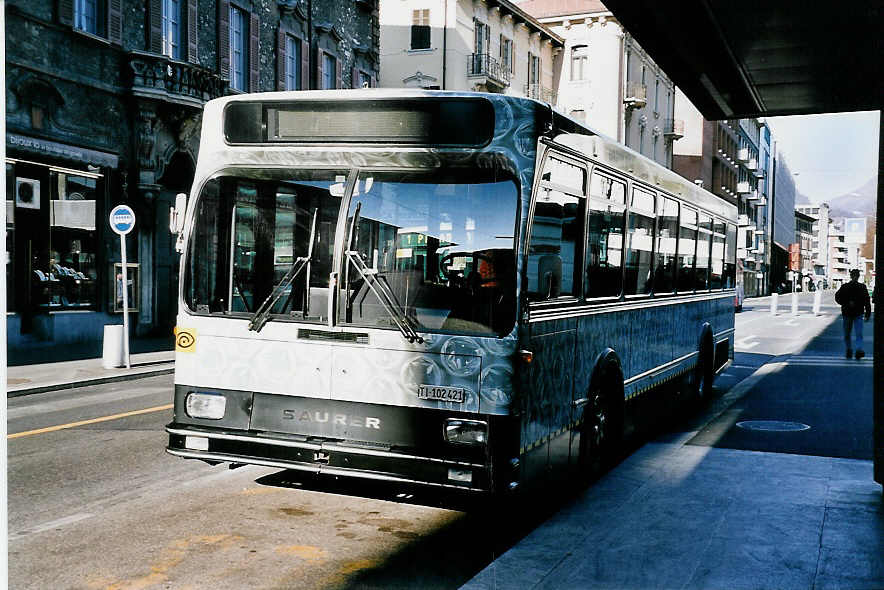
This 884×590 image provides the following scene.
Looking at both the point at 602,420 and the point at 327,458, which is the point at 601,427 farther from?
the point at 327,458

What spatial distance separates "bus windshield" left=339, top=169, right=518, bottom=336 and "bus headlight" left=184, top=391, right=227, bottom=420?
111 centimetres

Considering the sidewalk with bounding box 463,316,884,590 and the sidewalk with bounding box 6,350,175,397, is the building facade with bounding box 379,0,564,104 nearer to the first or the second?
the sidewalk with bounding box 6,350,175,397

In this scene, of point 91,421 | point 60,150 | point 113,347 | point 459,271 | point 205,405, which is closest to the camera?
point 459,271

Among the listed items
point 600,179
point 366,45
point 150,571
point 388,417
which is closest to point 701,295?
point 600,179

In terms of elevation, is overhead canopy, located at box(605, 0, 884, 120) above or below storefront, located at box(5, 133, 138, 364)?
above

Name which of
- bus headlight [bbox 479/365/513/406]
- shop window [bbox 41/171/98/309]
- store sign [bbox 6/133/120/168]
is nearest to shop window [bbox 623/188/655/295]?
bus headlight [bbox 479/365/513/406]

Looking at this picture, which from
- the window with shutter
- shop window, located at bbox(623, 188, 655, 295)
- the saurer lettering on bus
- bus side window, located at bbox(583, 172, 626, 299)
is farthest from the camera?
the window with shutter

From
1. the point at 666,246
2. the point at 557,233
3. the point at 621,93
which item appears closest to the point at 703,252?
the point at 666,246

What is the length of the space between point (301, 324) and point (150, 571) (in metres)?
1.75

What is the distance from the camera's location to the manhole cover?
10.7m

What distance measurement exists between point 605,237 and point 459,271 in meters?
2.20

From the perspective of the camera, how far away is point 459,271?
5.64 meters

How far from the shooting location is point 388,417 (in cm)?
568

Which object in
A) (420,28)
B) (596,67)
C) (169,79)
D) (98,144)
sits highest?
(596,67)
